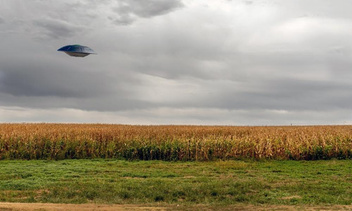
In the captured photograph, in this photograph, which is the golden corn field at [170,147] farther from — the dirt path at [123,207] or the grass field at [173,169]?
the dirt path at [123,207]

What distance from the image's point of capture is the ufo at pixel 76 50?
28.2 metres

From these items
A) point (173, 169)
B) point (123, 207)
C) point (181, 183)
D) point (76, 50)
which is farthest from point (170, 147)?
point (123, 207)

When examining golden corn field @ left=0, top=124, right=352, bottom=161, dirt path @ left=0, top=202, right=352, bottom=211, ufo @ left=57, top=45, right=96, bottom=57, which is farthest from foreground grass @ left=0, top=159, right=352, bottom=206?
ufo @ left=57, top=45, right=96, bottom=57

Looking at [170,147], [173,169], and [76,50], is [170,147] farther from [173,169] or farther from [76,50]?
[76,50]

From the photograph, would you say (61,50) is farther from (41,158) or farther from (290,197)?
(290,197)

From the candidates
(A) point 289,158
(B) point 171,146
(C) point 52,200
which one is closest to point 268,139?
(A) point 289,158

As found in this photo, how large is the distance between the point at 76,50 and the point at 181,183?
15.6 metres

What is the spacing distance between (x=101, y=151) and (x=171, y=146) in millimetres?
4923

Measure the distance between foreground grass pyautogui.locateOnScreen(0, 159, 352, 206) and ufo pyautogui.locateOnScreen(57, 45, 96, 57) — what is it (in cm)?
875

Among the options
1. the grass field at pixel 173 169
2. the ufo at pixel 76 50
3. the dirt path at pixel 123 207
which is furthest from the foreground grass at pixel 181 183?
the ufo at pixel 76 50

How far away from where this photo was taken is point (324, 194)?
14445mm

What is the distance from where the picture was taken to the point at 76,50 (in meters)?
28.1

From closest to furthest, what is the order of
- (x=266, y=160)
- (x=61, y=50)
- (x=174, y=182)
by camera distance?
(x=174, y=182)
(x=266, y=160)
(x=61, y=50)

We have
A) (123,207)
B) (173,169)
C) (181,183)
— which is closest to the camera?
(123,207)
